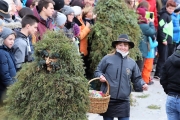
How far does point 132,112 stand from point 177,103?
242cm

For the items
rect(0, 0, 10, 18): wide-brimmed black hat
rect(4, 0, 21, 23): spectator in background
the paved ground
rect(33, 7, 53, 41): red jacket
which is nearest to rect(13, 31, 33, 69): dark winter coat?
rect(0, 0, 10, 18): wide-brimmed black hat

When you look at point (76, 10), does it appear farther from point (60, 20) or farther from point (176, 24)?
point (176, 24)

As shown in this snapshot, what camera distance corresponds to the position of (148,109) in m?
8.42

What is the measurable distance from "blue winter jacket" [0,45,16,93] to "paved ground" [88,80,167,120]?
6.26 ft

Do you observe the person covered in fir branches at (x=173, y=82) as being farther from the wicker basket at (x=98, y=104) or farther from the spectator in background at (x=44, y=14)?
the spectator in background at (x=44, y=14)

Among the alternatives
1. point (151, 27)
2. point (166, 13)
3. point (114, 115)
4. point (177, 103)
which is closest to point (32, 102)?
point (114, 115)

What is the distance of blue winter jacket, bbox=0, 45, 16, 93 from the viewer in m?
5.70

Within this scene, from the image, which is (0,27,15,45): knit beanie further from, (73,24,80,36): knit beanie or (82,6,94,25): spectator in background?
(82,6,94,25): spectator in background

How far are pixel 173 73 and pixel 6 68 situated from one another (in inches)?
88.2

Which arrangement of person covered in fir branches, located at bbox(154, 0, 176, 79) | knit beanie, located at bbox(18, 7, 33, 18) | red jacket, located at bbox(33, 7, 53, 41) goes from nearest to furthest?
red jacket, located at bbox(33, 7, 53, 41) → knit beanie, located at bbox(18, 7, 33, 18) → person covered in fir branches, located at bbox(154, 0, 176, 79)

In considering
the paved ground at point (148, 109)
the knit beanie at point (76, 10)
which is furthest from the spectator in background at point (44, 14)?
the paved ground at point (148, 109)

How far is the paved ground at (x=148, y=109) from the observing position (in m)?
7.88

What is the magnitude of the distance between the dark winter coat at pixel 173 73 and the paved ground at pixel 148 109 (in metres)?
1.83

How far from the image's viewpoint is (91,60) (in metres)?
8.27
